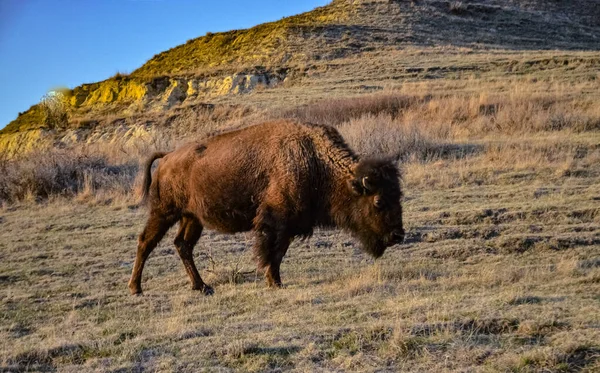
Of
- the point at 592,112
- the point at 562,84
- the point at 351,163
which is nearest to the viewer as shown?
the point at 351,163

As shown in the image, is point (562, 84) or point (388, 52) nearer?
point (562, 84)

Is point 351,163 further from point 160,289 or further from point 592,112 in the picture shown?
point 592,112

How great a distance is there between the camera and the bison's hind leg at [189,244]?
7852 millimetres

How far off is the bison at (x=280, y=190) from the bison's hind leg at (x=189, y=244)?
0.7 inches

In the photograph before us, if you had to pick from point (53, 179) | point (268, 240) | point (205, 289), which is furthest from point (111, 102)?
point (268, 240)

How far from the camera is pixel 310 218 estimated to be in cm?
752

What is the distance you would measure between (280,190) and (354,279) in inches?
54.5

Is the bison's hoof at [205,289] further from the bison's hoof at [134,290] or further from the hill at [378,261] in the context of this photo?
the bison's hoof at [134,290]

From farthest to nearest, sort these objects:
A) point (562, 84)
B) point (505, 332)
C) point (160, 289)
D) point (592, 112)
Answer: point (562, 84) → point (592, 112) → point (160, 289) → point (505, 332)

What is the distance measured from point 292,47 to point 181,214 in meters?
36.7

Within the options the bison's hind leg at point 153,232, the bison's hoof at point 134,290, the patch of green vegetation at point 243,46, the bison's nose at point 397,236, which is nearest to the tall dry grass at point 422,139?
the bison's nose at point 397,236

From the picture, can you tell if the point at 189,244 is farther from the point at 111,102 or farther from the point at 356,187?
the point at 111,102

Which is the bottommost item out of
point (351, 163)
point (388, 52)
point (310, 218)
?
point (310, 218)

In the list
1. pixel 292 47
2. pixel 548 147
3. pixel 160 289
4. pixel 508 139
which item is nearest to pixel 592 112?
pixel 508 139
